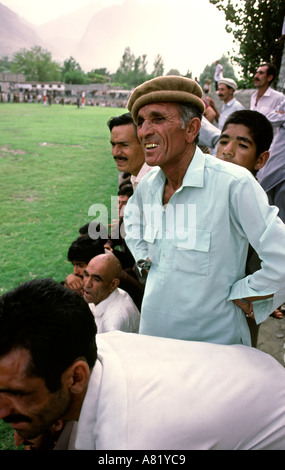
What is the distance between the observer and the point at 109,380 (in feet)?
4.22

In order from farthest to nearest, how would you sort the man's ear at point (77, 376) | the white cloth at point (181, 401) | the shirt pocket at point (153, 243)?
the shirt pocket at point (153, 243) → the man's ear at point (77, 376) → the white cloth at point (181, 401)

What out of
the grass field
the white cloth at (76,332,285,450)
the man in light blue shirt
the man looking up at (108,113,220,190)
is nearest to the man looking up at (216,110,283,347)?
the man in light blue shirt

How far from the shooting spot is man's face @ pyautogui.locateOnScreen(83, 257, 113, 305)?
9.91ft

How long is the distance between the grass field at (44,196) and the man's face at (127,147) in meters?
2.23

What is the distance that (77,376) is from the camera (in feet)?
4.17

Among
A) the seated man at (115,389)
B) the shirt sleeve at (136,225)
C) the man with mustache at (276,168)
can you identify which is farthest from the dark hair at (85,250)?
the man with mustache at (276,168)

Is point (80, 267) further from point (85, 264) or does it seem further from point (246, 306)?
point (246, 306)

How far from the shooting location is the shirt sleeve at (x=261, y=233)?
5.16 ft

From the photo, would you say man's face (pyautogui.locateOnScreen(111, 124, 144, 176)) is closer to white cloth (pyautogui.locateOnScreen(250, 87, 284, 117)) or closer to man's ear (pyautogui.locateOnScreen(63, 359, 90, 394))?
man's ear (pyautogui.locateOnScreen(63, 359, 90, 394))

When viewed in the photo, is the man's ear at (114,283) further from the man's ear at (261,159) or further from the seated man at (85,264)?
the man's ear at (261,159)

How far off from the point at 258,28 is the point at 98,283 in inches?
377

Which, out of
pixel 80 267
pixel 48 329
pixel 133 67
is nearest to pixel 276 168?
pixel 80 267

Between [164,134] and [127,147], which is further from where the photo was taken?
[127,147]

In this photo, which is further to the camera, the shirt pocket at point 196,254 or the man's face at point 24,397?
the shirt pocket at point 196,254
